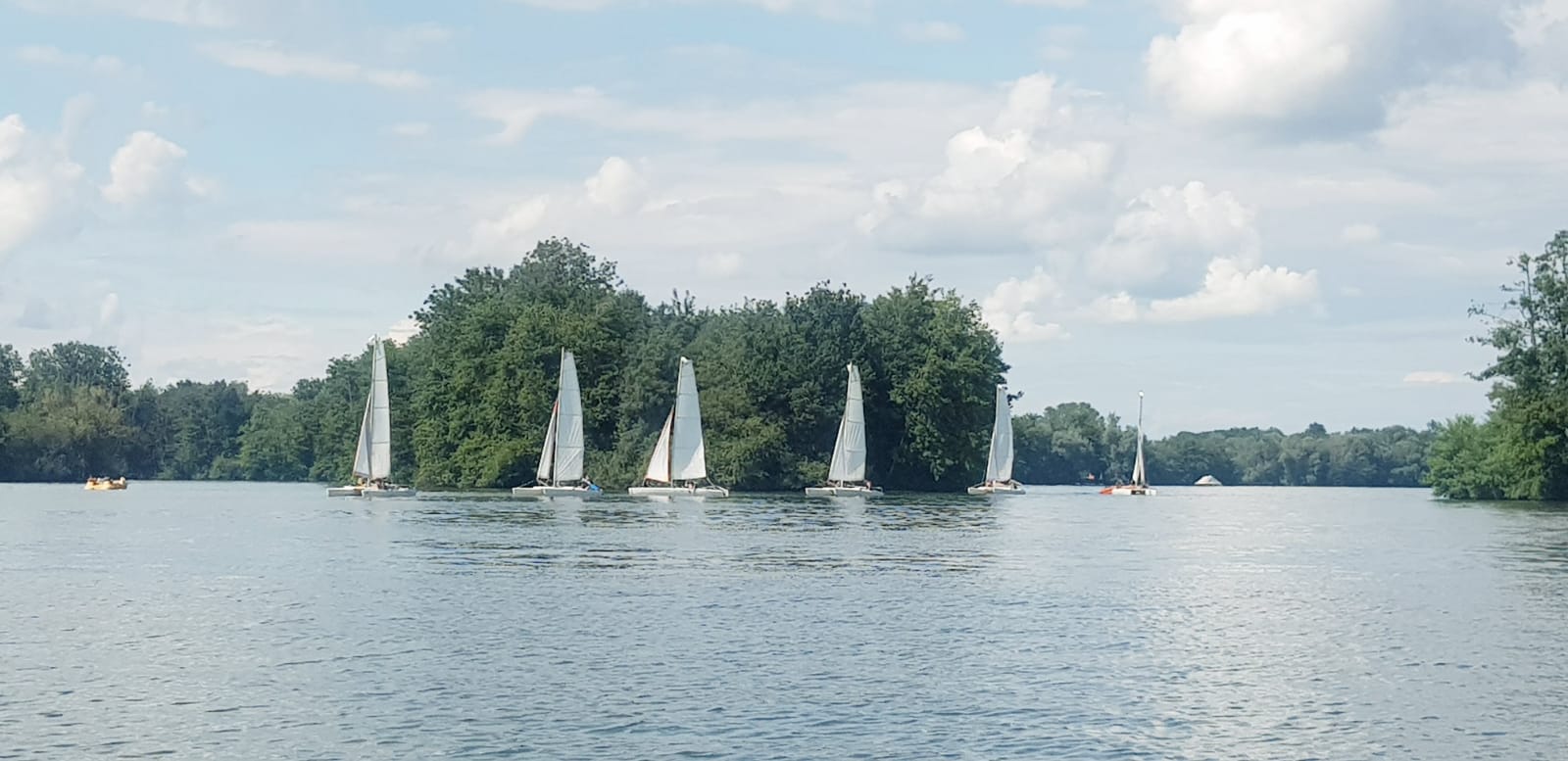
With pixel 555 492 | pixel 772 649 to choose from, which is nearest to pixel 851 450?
pixel 555 492

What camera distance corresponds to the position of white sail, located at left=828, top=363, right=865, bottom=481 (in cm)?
12531

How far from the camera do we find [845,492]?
12394 centimetres

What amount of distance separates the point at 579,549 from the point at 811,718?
35858 mm

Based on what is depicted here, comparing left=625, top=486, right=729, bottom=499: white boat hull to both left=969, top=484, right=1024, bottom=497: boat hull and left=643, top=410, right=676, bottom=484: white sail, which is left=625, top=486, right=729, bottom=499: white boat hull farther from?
left=969, top=484, right=1024, bottom=497: boat hull

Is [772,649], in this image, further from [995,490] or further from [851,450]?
[995,490]

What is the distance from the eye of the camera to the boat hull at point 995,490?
433ft

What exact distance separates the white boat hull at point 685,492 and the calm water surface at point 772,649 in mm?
51214

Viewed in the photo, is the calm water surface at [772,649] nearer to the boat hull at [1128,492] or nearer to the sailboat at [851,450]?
the sailboat at [851,450]

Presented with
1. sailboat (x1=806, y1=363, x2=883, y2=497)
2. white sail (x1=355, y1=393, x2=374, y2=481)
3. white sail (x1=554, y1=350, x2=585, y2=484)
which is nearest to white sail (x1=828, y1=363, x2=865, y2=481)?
sailboat (x1=806, y1=363, x2=883, y2=497)

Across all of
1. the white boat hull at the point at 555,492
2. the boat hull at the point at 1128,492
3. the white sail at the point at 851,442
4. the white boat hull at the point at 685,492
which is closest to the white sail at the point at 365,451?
the white boat hull at the point at 555,492

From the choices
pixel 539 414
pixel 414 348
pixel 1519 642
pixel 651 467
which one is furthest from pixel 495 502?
pixel 1519 642

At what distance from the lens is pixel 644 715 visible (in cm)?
2581

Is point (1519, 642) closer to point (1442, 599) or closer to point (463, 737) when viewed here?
point (1442, 599)

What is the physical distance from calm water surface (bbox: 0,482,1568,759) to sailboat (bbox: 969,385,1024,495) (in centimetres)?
6416
